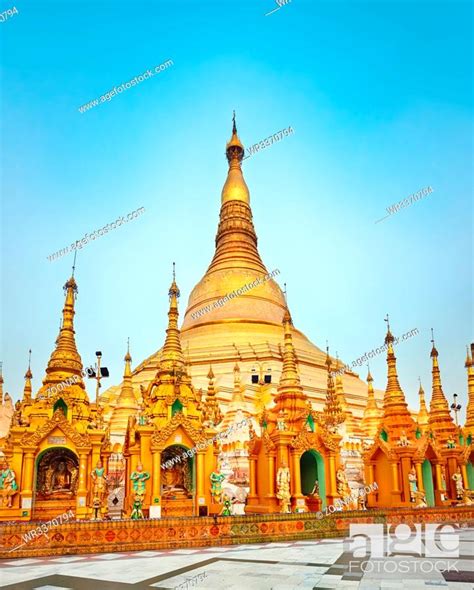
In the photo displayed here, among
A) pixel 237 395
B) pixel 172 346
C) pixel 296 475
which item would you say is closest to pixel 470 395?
pixel 237 395

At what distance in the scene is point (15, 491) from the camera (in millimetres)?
17453

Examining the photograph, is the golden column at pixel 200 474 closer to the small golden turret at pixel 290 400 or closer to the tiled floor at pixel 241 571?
the small golden turret at pixel 290 400

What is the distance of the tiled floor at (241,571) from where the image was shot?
344 inches

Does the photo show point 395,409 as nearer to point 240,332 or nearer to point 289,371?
point 289,371

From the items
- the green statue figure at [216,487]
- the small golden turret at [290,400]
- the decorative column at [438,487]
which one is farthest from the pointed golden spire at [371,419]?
the green statue figure at [216,487]

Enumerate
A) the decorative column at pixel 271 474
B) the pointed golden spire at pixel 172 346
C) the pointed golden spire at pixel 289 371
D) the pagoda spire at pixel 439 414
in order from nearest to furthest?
1. the decorative column at pixel 271 474
2. the pointed golden spire at pixel 172 346
3. the pointed golden spire at pixel 289 371
4. the pagoda spire at pixel 439 414

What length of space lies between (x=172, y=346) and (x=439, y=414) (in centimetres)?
1705

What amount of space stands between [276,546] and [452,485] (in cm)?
1486

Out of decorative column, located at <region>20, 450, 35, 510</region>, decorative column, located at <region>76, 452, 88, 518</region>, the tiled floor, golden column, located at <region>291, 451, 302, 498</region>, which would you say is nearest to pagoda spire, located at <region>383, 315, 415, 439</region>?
golden column, located at <region>291, 451, 302, 498</region>

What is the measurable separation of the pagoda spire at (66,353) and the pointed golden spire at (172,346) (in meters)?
3.41

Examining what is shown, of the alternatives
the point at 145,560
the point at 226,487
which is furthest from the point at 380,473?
the point at 145,560

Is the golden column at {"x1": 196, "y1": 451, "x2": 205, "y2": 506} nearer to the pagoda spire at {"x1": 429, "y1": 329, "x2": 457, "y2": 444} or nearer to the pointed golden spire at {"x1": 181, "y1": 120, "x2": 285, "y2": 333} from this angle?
the pagoda spire at {"x1": 429, "y1": 329, "x2": 457, "y2": 444}

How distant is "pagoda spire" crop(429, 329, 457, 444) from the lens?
29.7 m

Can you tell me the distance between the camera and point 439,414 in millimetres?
30375
